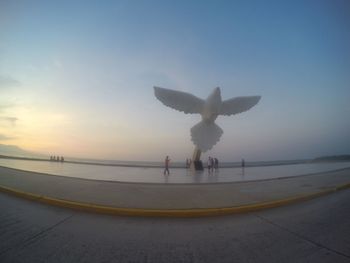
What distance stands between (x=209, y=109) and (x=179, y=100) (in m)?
2.90

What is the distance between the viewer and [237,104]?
17.6m

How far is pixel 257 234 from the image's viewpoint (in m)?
3.62

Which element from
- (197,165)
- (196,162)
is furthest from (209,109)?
(197,165)

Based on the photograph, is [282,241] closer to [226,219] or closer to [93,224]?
[226,219]

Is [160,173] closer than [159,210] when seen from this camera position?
No

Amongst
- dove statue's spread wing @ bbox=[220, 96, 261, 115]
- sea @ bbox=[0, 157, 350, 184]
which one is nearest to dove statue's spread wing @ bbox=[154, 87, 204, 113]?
dove statue's spread wing @ bbox=[220, 96, 261, 115]

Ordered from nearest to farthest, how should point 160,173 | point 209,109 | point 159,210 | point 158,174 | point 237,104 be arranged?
point 159,210
point 158,174
point 160,173
point 209,109
point 237,104

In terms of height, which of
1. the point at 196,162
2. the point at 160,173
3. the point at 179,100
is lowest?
the point at 160,173

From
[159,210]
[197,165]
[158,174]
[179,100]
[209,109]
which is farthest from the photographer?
[197,165]

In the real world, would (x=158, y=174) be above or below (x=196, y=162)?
below

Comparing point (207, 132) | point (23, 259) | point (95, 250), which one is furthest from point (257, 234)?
point (207, 132)

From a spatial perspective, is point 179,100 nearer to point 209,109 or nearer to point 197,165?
point 209,109

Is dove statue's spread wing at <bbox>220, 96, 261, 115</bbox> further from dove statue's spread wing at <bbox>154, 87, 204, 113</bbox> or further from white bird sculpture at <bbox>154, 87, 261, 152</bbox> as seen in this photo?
dove statue's spread wing at <bbox>154, 87, 204, 113</bbox>

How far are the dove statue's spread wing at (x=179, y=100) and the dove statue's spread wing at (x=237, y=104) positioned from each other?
2134 millimetres
